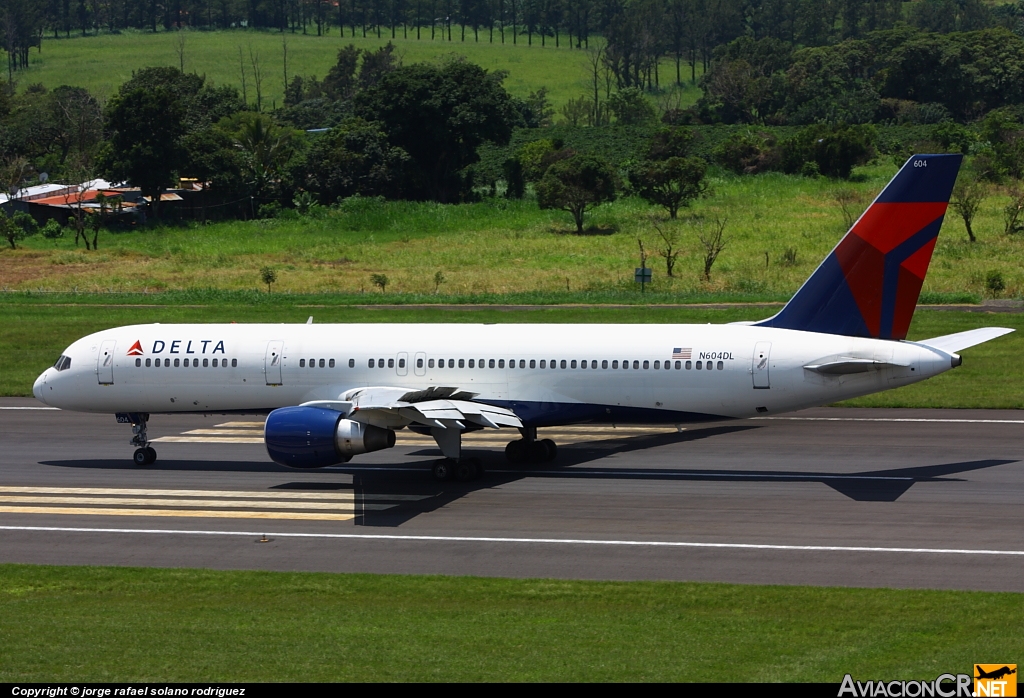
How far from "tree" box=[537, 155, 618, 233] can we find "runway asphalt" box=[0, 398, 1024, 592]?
2588 inches

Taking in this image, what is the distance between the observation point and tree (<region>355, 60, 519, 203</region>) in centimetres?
11938

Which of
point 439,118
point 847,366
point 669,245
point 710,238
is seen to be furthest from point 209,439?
point 439,118

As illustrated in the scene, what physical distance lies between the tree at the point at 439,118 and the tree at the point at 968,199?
149 ft

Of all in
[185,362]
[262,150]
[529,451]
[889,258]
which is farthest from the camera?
[262,150]

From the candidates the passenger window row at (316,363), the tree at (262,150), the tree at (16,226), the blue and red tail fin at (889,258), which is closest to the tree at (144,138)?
the tree at (262,150)

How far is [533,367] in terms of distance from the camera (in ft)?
114

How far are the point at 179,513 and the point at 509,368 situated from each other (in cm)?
1028

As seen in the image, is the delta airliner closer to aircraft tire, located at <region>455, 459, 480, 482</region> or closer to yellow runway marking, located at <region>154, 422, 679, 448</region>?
aircraft tire, located at <region>455, 459, 480, 482</region>

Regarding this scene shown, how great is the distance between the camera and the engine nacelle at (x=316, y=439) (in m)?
31.0

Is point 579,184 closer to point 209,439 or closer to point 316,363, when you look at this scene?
point 209,439

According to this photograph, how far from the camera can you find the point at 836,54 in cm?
19162

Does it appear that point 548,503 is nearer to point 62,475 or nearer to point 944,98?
point 62,475

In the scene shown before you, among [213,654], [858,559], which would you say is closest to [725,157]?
[858,559]

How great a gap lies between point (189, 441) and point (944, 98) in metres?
145
